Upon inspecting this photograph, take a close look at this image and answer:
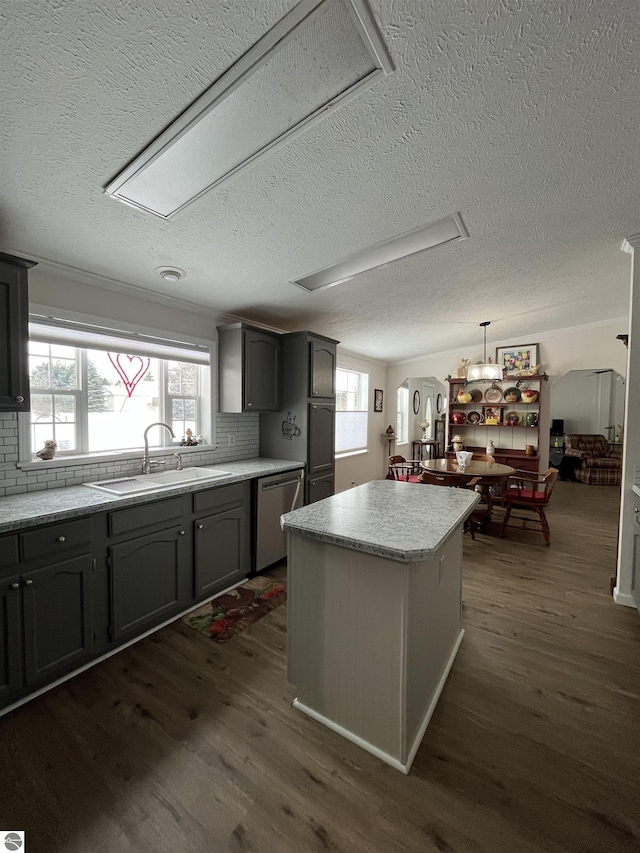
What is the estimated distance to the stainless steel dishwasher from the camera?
9.77 ft

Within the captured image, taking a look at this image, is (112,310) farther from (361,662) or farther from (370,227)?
(361,662)

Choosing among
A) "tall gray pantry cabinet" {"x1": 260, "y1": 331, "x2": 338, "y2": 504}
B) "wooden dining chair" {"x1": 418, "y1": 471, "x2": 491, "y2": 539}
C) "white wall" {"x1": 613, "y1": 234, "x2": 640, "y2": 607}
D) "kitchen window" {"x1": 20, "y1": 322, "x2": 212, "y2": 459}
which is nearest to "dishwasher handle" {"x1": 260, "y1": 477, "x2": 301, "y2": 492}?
"tall gray pantry cabinet" {"x1": 260, "y1": 331, "x2": 338, "y2": 504}

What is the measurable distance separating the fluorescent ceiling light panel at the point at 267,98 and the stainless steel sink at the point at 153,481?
1.63m

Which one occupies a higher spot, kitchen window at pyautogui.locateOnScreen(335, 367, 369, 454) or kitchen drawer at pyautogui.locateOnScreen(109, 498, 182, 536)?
kitchen window at pyautogui.locateOnScreen(335, 367, 369, 454)

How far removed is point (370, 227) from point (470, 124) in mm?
791

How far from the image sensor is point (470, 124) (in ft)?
4.67

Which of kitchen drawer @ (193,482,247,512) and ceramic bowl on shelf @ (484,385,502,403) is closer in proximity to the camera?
kitchen drawer @ (193,482,247,512)

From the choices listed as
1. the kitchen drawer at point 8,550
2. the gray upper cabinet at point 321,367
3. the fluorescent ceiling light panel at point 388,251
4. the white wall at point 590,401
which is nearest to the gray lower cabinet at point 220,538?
the kitchen drawer at point 8,550

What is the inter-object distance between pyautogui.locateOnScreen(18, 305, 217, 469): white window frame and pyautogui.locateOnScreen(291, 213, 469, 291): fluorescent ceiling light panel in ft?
3.64

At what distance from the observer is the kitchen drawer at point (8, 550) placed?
1579 millimetres

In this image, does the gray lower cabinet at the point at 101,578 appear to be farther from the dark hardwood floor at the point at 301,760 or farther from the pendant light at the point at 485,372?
the pendant light at the point at 485,372

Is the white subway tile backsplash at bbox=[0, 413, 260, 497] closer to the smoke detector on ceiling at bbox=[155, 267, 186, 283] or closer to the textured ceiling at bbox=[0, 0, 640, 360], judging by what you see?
the textured ceiling at bbox=[0, 0, 640, 360]

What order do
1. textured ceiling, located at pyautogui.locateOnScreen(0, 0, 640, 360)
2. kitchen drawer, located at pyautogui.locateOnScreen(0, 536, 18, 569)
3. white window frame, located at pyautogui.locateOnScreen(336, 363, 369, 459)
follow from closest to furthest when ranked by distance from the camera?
textured ceiling, located at pyautogui.locateOnScreen(0, 0, 640, 360) → kitchen drawer, located at pyautogui.locateOnScreen(0, 536, 18, 569) → white window frame, located at pyautogui.locateOnScreen(336, 363, 369, 459)

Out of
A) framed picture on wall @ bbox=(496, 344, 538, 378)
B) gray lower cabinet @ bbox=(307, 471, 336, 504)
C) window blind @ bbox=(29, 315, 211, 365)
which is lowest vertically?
gray lower cabinet @ bbox=(307, 471, 336, 504)
